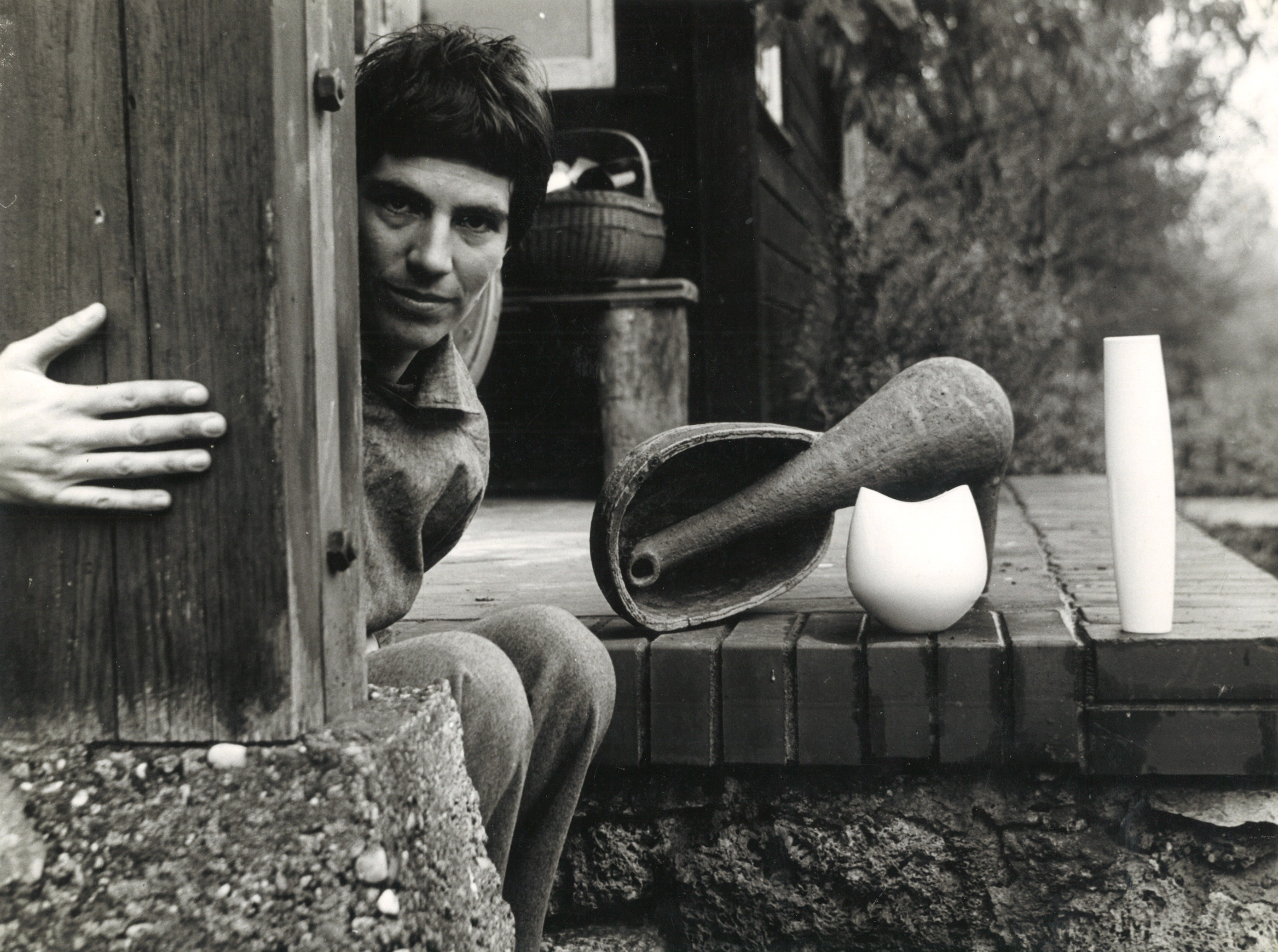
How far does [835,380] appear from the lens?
Result: 5.76 meters

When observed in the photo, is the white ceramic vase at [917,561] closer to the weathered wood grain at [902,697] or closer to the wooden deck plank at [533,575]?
the weathered wood grain at [902,697]

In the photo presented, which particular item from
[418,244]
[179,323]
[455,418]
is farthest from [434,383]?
[179,323]

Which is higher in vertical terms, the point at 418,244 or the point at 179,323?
the point at 418,244

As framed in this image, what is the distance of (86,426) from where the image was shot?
115cm

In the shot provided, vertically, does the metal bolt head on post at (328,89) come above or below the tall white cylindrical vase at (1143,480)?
above

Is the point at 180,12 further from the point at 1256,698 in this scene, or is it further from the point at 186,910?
the point at 1256,698

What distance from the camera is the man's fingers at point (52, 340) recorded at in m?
1.15

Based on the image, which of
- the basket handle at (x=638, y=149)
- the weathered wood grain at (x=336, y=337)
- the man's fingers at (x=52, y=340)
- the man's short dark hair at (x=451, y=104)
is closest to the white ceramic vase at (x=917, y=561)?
the man's short dark hair at (x=451, y=104)

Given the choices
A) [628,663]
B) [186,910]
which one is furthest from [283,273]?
[628,663]

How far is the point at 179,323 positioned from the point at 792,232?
548cm

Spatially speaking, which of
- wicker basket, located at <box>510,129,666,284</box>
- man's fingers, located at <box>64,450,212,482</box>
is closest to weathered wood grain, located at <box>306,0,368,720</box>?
man's fingers, located at <box>64,450,212,482</box>

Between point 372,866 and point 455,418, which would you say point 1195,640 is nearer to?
point 455,418

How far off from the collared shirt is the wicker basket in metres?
2.44

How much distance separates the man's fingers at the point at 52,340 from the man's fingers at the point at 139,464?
0.30 feet
